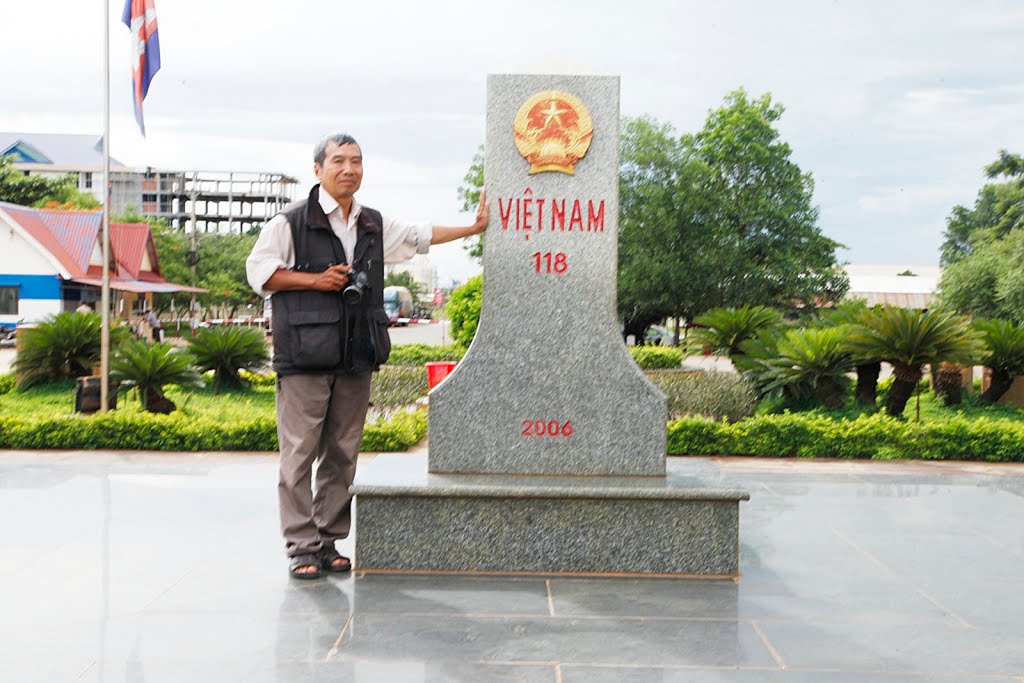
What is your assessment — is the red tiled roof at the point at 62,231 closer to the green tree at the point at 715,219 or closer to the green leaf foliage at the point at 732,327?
the green tree at the point at 715,219

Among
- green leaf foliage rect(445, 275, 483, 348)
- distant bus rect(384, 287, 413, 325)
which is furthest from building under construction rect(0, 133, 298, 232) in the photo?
green leaf foliage rect(445, 275, 483, 348)

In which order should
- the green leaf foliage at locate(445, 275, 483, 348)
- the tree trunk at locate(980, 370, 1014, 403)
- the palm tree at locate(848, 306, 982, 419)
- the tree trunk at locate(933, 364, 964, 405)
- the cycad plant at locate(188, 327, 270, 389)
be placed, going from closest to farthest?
1. the palm tree at locate(848, 306, 982, 419)
2. the tree trunk at locate(980, 370, 1014, 403)
3. the tree trunk at locate(933, 364, 964, 405)
4. the cycad plant at locate(188, 327, 270, 389)
5. the green leaf foliage at locate(445, 275, 483, 348)

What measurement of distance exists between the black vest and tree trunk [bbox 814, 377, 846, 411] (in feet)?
27.8

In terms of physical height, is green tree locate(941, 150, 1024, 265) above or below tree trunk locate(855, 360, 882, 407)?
above

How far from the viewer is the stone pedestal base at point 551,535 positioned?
4.90 meters

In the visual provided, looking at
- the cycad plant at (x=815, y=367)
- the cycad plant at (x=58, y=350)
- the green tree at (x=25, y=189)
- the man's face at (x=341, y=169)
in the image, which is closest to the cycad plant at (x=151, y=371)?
the cycad plant at (x=58, y=350)

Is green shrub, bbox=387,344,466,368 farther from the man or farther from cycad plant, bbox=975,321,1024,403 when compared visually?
the man

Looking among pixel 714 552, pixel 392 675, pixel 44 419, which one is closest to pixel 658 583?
pixel 714 552

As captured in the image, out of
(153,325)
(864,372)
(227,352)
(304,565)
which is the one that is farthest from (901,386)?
(153,325)

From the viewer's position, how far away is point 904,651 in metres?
3.90

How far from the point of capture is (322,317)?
4.70 m

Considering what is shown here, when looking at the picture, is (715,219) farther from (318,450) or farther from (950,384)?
(318,450)

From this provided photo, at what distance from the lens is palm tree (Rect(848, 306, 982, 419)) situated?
11.1 metres

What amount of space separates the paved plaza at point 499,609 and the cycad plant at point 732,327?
25.5 feet
